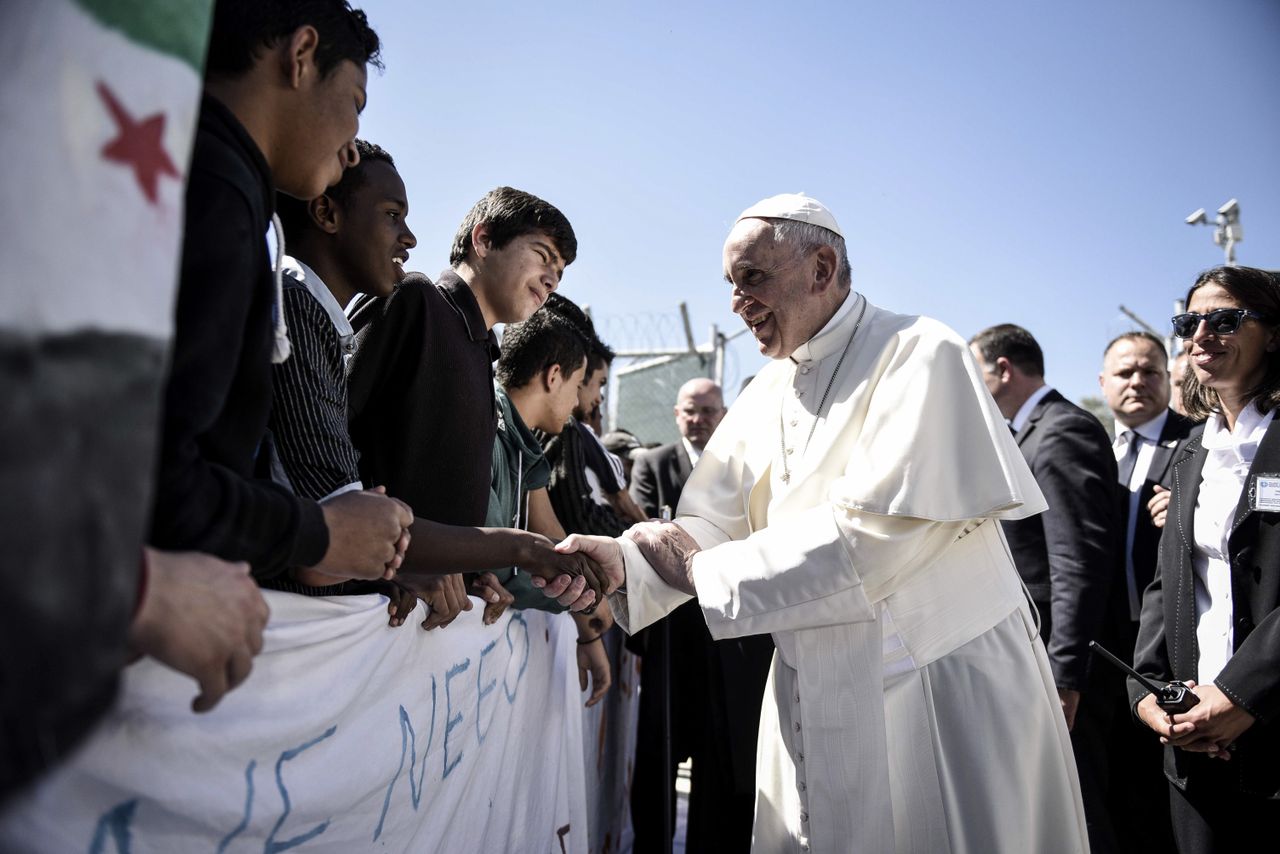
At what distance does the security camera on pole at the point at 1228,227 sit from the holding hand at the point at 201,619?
50.2 feet

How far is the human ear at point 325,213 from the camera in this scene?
245 cm

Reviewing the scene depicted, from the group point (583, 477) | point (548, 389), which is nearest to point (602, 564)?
point (548, 389)

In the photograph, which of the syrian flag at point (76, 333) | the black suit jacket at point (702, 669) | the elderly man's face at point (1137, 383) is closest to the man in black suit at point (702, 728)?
the black suit jacket at point (702, 669)

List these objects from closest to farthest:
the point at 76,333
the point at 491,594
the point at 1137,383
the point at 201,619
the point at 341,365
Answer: the point at 76,333
the point at 201,619
the point at 341,365
the point at 491,594
the point at 1137,383

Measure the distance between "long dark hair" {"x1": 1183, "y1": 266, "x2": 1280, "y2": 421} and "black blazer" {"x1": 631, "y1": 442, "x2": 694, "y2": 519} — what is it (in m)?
3.24

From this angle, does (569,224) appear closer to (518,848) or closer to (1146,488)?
(518,848)

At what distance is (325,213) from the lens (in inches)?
97.1

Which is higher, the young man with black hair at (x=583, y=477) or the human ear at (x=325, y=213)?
the human ear at (x=325, y=213)

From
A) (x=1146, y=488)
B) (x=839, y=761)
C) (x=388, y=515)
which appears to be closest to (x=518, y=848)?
(x=839, y=761)

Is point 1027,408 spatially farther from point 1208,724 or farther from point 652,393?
point 652,393

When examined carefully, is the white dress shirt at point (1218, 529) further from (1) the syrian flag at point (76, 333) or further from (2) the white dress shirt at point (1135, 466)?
(1) the syrian flag at point (76, 333)

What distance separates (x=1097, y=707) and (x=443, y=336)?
3.59 meters

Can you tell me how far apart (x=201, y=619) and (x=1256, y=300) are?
3639 millimetres

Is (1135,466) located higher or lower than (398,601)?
higher
